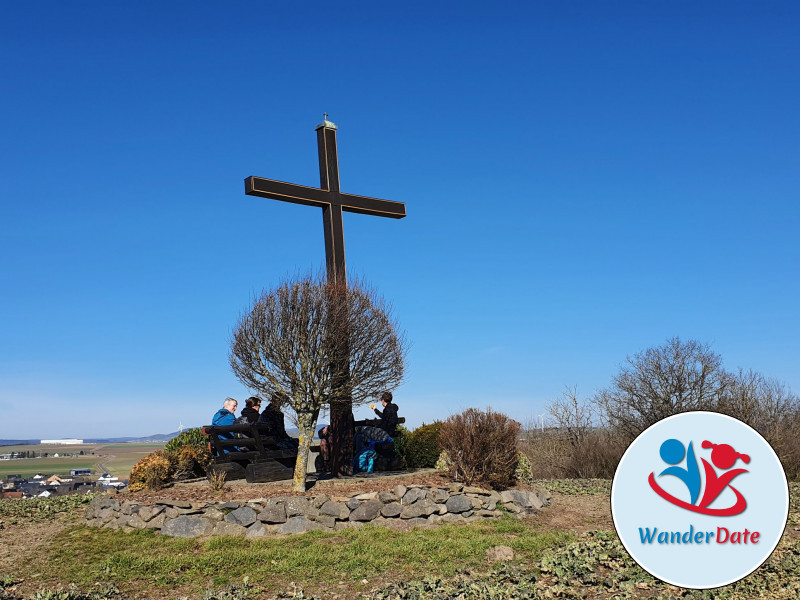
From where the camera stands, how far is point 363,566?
27.6 ft

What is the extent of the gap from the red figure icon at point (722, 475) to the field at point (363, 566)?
2.49m

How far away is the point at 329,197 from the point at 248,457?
18.4 ft

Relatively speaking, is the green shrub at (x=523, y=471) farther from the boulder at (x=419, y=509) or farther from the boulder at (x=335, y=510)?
the boulder at (x=335, y=510)

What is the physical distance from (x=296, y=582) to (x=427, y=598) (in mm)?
1867

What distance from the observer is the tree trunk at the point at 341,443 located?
1312cm

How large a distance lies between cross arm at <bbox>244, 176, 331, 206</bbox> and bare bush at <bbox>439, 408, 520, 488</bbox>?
214 inches

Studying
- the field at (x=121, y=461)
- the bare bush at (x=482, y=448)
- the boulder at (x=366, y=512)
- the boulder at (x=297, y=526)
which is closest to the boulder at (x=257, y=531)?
the boulder at (x=297, y=526)

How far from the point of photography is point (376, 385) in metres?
12.4

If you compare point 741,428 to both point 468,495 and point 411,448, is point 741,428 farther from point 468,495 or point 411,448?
point 411,448

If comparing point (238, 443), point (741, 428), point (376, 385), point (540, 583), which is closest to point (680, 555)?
point (741, 428)

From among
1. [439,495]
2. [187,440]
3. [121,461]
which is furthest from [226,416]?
[121,461]

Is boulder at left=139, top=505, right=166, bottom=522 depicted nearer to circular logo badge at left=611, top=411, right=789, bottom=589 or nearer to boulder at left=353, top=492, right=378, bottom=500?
boulder at left=353, top=492, right=378, bottom=500

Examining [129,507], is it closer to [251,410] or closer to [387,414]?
[251,410]

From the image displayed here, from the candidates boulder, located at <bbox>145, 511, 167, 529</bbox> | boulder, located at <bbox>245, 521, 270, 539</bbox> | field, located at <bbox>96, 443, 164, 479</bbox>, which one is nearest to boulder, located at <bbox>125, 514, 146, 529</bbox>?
boulder, located at <bbox>145, 511, 167, 529</bbox>
